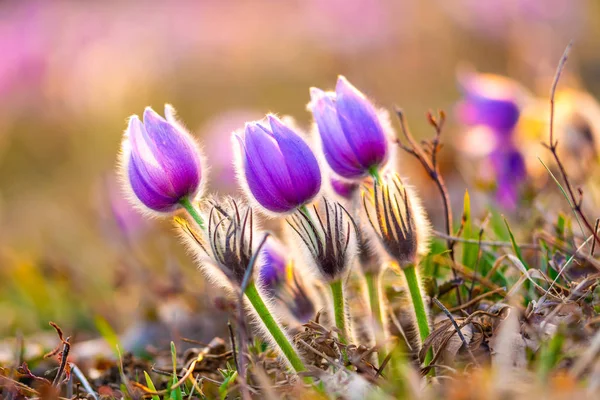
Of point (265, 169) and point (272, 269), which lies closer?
point (265, 169)

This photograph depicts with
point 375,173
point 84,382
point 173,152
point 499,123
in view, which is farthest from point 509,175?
point 84,382

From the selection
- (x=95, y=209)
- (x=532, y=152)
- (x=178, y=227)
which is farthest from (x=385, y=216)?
(x=95, y=209)

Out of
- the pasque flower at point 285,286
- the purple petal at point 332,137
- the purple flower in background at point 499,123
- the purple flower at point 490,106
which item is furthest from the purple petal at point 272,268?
the purple flower at point 490,106

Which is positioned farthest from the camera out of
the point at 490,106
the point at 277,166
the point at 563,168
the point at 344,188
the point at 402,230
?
the point at 490,106

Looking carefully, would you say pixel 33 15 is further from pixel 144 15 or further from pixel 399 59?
pixel 144 15

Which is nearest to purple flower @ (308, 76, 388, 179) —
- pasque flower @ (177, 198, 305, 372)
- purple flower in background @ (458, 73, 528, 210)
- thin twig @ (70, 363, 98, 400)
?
pasque flower @ (177, 198, 305, 372)

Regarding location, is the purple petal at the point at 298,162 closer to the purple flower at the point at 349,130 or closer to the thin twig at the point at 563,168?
the purple flower at the point at 349,130

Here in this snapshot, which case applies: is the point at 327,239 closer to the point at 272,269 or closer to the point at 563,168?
the point at 272,269

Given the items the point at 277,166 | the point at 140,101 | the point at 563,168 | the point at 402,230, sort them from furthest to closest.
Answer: the point at 140,101 < the point at 563,168 < the point at 402,230 < the point at 277,166
